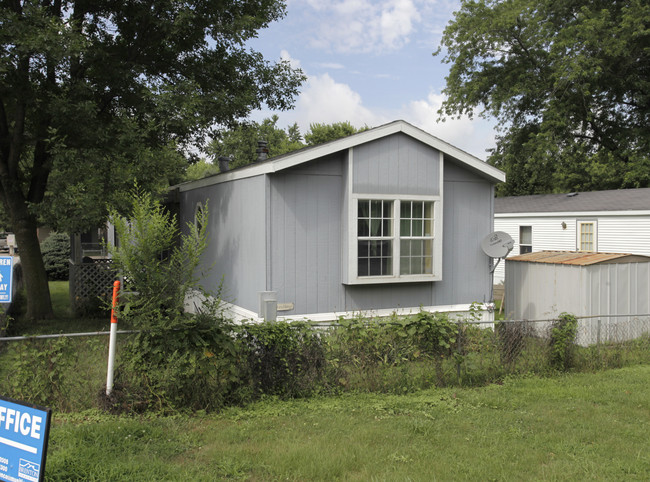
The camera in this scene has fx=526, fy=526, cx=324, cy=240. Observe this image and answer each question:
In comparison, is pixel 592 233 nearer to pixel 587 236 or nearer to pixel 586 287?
pixel 587 236

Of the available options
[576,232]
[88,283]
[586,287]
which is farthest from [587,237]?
[88,283]

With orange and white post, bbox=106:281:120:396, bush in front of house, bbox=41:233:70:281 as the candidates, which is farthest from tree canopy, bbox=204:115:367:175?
orange and white post, bbox=106:281:120:396

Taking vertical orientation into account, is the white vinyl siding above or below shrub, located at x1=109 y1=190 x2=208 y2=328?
above

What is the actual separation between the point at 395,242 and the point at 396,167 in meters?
1.24

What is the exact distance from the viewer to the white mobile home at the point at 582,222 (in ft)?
48.1

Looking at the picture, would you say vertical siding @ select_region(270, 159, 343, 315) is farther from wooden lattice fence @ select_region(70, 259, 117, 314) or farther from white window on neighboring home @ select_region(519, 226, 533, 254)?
white window on neighboring home @ select_region(519, 226, 533, 254)

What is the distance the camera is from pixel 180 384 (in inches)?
208

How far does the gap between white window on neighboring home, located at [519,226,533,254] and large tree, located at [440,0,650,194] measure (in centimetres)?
800

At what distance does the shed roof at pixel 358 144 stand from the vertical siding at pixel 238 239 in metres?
0.18

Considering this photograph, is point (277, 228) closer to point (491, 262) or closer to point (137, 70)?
point (491, 262)

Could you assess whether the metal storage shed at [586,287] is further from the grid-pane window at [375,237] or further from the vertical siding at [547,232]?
the vertical siding at [547,232]

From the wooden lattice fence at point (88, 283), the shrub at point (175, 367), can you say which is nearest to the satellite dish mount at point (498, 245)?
the shrub at point (175, 367)

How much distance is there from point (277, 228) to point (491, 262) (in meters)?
4.24

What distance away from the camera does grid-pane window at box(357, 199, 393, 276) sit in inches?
333
